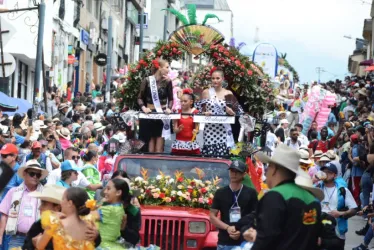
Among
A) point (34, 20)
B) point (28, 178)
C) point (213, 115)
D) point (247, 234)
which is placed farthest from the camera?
point (34, 20)

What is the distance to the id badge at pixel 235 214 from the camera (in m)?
12.8

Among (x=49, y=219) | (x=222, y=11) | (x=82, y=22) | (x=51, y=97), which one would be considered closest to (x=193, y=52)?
(x=49, y=219)

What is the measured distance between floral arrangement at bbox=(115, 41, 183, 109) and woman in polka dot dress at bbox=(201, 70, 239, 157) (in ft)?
4.89

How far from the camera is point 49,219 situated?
9914mm

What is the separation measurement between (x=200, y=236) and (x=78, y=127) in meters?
13.9

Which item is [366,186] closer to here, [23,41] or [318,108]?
[318,108]

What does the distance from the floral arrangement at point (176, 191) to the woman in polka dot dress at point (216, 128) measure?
1.52m

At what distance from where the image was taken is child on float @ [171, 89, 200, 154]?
54.7ft

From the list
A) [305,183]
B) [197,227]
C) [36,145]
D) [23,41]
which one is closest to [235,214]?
[197,227]

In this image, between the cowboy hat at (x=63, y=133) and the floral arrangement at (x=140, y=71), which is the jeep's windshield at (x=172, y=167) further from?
the cowboy hat at (x=63, y=133)

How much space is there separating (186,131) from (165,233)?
274 centimetres

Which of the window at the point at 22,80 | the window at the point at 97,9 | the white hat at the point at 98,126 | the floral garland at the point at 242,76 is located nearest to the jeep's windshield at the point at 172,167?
the floral garland at the point at 242,76

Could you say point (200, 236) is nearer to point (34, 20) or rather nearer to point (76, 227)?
point (76, 227)

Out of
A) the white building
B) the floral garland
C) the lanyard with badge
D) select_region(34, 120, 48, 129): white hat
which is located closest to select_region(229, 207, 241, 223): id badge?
the lanyard with badge
